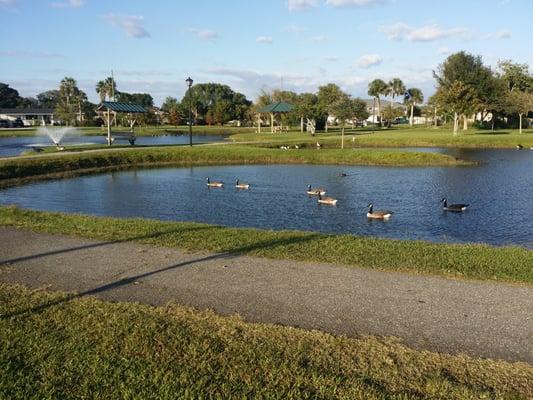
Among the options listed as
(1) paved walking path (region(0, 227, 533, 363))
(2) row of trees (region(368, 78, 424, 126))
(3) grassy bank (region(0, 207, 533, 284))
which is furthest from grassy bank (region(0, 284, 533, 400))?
(2) row of trees (region(368, 78, 424, 126))

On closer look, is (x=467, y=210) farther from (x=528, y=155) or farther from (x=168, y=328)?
(x=528, y=155)

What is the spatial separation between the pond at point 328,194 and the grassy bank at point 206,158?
9.55ft

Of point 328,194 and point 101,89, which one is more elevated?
point 101,89

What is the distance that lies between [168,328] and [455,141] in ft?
205

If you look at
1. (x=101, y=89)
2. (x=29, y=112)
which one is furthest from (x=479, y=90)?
(x=29, y=112)

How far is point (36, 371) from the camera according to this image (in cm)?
612

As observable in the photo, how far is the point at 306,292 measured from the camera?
9.02 metres

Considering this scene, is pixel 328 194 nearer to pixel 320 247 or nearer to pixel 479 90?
pixel 320 247

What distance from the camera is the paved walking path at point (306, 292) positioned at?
24.4ft

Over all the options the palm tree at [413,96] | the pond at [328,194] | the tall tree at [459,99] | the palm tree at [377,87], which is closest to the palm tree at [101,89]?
the palm tree at [377,87]

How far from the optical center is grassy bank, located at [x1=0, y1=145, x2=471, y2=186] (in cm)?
3744

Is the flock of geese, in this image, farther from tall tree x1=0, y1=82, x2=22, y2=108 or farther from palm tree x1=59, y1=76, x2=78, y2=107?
tall tree x1=0, y1=82, x2=22, y2=108

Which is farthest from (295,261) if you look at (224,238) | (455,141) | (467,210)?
(455,141)

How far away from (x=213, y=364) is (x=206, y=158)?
132 ft
